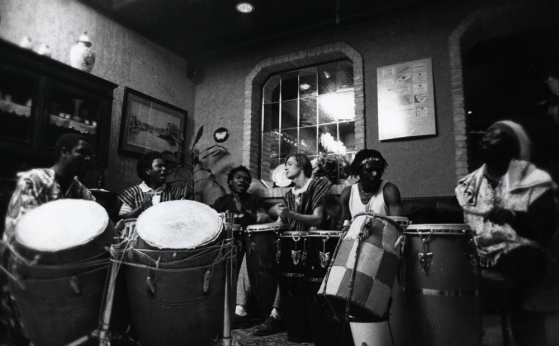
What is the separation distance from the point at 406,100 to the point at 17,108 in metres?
4.08

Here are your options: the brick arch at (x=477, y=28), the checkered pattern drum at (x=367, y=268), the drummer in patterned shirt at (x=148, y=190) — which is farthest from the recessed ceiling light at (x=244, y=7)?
the checkered pattern drum at (x=367, y=268)

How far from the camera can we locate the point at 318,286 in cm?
248

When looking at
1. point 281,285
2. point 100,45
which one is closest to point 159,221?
point 281,285

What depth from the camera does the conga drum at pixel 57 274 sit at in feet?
5.80

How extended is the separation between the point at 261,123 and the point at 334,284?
4280mm

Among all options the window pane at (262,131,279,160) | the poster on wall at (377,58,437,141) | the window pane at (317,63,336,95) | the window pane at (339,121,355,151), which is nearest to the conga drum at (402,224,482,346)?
the poster on wall at (377,58,437,141)

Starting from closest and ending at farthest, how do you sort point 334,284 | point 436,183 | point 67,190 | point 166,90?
point 334,284
point 67,190
point 436,183
point 166,90

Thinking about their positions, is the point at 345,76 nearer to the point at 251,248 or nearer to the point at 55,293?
the point at 251,248

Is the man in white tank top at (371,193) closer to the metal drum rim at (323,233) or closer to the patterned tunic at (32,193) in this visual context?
the metal drum rim at (323,233)

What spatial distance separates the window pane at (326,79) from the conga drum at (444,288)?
391 centimetres

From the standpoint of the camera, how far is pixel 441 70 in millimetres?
4594

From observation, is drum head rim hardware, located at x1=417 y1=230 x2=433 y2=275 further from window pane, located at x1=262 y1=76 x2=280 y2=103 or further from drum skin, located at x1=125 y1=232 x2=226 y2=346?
window pane, located at x1=262 y1=76 x2=280 y2=103

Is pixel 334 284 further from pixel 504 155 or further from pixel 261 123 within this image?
pixel 261 123

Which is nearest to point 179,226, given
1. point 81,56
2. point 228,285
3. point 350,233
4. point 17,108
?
point 228,285
